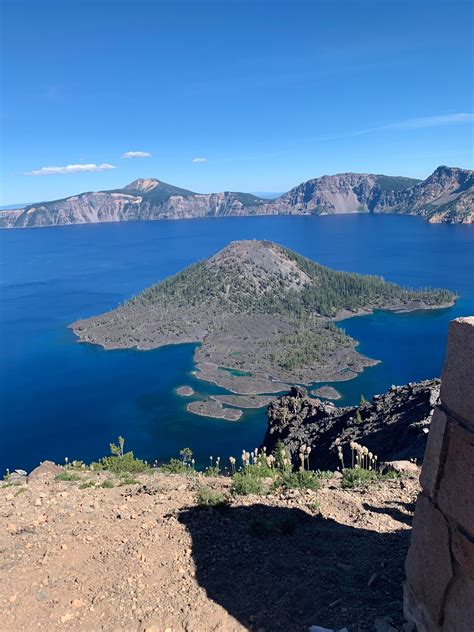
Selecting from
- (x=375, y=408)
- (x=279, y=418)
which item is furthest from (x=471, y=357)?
(x=279, y=418)

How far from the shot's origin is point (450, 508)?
6.38m

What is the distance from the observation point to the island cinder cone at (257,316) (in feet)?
268

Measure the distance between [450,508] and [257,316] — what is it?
10324 centimetres

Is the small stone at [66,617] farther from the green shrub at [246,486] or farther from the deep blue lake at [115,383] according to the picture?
the deep blue lake at [115,383]

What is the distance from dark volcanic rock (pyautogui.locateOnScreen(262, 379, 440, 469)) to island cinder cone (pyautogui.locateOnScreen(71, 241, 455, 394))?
2838cm

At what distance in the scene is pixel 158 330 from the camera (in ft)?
344

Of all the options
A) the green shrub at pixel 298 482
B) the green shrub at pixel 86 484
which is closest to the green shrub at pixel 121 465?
the green shrub at pixel 86 484

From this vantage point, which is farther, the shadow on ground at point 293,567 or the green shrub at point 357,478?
the green shrub at point 357,478

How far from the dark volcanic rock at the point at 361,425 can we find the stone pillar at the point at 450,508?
1194cm

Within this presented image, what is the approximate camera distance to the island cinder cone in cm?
8162

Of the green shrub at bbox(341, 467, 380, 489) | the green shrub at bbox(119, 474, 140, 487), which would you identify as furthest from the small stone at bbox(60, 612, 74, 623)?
the green shrub at bbox(341, 467, 380, 489)

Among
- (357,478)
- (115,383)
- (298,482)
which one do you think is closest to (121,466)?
(298,482)

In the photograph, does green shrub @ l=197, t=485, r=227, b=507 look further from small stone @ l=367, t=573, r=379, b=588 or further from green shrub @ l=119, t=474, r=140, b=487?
small stone @ l=367, t=573, r=379, b=588

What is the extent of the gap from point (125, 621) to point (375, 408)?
1120 inches
